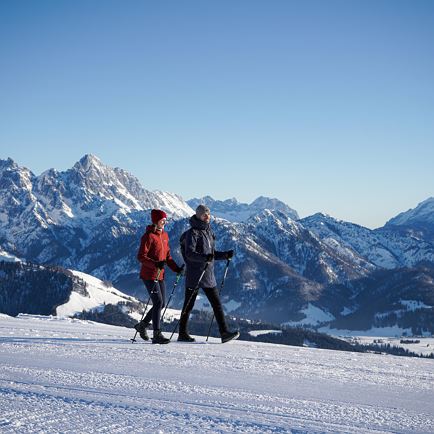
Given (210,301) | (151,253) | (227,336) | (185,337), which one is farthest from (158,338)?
(151,253)

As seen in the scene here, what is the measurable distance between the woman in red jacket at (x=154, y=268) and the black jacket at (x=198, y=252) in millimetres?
578

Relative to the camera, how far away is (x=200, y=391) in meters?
7.16

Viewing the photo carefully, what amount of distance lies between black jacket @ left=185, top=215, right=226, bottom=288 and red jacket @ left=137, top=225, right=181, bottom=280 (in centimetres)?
51

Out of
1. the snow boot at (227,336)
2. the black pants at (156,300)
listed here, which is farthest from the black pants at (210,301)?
the black pants at (156,300)

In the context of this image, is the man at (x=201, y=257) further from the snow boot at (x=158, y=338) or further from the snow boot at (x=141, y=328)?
the snow boot at (x=141, y=328)

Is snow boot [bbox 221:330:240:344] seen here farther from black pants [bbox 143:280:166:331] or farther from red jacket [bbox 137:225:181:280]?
red jacket [bbox 137:225:181:280]

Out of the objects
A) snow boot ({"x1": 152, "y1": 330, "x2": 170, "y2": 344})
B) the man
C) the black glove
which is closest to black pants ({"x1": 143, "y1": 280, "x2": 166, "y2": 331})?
snow boot ({"x1": 152, "y1": 330, "x2": 170, "y2": 344})

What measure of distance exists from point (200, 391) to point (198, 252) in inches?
224

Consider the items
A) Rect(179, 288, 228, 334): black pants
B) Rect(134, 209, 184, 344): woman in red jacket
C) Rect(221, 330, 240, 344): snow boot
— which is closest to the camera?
Rect(134, 209, 184, 344): woman in red jacket

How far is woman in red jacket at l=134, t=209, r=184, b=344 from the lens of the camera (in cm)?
1255

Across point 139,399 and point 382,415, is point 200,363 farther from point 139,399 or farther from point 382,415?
point 382,415

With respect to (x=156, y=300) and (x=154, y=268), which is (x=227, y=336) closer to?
(x=156, y=300)

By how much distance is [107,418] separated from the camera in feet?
18.4

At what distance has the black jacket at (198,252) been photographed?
1245 cm
